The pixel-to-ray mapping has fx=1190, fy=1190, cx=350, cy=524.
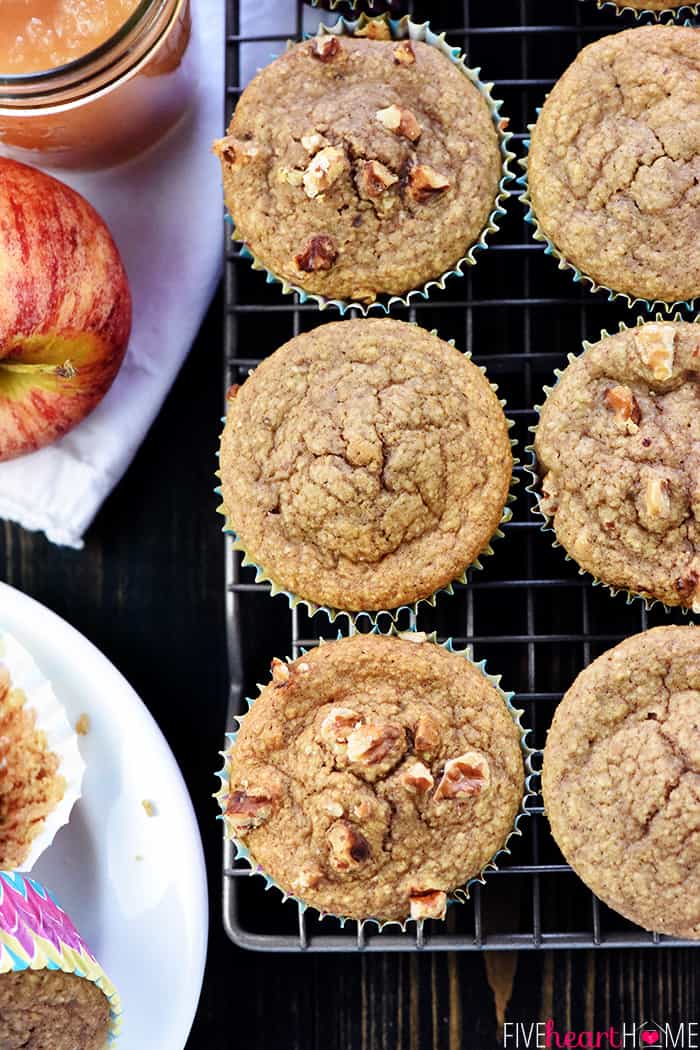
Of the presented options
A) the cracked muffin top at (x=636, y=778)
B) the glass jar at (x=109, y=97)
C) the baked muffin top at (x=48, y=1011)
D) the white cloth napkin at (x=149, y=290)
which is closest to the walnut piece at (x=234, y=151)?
the glass jar at (x=109, y=97)

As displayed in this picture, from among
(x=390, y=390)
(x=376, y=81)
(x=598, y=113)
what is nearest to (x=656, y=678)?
(x=390, y=390)

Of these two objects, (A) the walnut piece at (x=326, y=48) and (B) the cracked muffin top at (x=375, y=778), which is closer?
(B) the cracked muffin top at (x=375, y=778)

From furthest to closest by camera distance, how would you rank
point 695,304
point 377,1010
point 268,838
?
1. point 377,1010
2. point 695,304
3. point 268,838

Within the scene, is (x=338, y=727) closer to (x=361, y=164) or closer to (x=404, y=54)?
(x=361, y=164)

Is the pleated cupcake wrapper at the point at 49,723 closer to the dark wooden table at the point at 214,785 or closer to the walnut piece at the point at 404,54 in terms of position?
the dark wooden table at the point at 214,785

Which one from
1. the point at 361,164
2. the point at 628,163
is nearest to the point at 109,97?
the point at 361,164

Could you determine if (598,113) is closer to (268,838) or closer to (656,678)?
(656,678)
